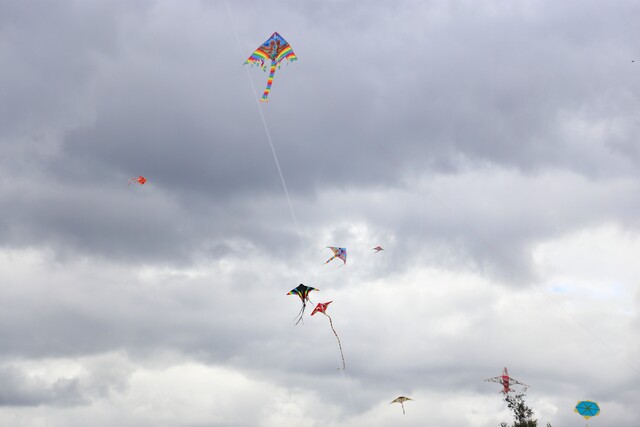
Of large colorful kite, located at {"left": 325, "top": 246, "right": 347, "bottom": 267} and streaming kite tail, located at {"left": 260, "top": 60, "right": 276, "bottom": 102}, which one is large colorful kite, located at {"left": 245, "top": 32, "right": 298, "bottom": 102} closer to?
streaming kite tail, located at {"left": 260, "top": 60, "right": 276, "bottom": 102}

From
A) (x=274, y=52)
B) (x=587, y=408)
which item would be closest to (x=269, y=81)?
(x=274, y=52)

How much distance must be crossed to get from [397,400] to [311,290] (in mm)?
25179

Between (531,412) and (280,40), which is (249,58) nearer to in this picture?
(280,40)

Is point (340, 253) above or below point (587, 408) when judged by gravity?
above

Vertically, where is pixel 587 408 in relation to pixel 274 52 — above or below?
below

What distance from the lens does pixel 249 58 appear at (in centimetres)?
7994

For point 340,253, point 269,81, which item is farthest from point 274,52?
point 340,253

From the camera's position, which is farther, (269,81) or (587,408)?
(269,81)

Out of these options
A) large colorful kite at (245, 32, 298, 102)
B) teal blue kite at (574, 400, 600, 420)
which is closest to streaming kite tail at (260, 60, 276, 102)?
large colorful kite at (245, 32, 298, 102)

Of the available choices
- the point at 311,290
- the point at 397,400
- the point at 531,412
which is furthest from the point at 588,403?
the point at 531,412

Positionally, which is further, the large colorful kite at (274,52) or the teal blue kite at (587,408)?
the large colorful kite at (274,52)

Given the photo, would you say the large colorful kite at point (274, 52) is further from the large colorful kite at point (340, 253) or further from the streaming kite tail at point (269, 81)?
the large colorful kite at point (340, 253)

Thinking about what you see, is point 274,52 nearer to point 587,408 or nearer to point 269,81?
point 269,81

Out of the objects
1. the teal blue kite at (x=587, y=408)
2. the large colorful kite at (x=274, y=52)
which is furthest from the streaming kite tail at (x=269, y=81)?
the teal blue kite at (x=587, y=408)
